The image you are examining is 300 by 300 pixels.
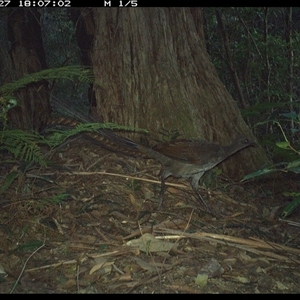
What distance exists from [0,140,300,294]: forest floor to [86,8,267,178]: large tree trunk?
1.66 ft

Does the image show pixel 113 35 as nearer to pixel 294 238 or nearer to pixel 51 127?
pixel 51 127

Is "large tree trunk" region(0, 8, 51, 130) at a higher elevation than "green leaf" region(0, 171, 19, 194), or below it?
higher

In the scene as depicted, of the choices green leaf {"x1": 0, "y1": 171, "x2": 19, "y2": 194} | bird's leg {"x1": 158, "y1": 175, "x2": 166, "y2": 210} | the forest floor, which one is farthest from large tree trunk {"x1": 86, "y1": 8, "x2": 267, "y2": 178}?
green leaf {"x1": 0, "y1": 171, "x2": 19, "y2": 194}

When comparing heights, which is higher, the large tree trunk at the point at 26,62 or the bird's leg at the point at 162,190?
the large tree trunk at the point at 26,62

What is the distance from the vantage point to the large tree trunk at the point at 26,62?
5.27 meters

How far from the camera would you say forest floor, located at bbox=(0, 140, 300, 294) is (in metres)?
2.79

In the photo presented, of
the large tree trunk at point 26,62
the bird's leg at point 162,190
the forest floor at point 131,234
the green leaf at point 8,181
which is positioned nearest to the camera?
the forest floor at point 131,234

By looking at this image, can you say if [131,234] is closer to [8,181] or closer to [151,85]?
[8,181]

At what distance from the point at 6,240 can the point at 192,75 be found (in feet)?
9.24

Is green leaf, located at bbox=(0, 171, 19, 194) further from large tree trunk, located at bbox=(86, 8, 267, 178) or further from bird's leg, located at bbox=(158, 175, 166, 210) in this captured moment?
large tree trunk, located at bbox=(86, 8, 267, 178)

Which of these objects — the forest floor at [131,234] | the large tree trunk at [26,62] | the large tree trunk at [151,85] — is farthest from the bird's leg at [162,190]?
the large tree trunk at [26,62]

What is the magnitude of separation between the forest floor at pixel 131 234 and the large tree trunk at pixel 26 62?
919mm

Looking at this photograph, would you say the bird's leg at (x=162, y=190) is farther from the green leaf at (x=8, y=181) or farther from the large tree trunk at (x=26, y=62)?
the large tree trunk at (x=26, y=62)

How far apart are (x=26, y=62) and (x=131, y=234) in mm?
2956
